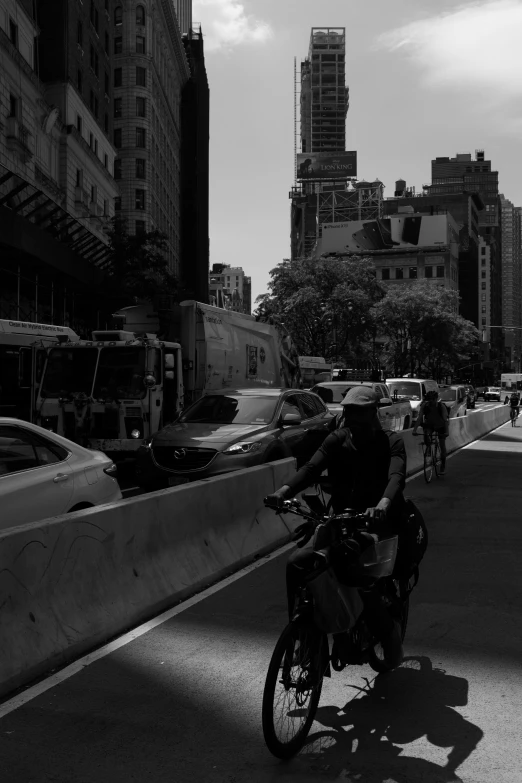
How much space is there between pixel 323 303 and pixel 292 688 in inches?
1857

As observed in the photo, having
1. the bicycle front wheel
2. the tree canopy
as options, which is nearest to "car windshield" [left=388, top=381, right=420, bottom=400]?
the tree canopy

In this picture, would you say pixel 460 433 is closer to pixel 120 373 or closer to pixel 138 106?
pixel 120 373

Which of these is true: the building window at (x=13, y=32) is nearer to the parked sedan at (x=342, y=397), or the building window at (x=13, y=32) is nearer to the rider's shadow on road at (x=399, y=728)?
the parked sedan at (x=342, y=397)

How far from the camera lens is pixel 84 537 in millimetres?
Result: 5570

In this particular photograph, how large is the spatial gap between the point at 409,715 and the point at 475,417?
26.0 metres

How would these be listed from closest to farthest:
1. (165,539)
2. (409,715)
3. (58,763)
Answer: (58,763)
(409,715)
(165,539)

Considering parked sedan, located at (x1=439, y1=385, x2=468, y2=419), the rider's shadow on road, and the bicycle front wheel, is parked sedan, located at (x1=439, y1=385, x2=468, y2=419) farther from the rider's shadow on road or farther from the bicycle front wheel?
the bicycle front wheel

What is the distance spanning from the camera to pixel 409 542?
4742mm

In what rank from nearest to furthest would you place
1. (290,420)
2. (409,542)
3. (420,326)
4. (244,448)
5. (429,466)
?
1. (409,542)
2. (244,448)
3. (290,420)
4. (429,466)
5. (420,326)

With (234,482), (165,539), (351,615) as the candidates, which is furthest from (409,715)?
(234,482)

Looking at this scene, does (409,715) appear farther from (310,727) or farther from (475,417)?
(475,417)

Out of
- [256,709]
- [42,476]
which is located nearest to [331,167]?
[42,476]

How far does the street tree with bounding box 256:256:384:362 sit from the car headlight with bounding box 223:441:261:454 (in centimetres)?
3781

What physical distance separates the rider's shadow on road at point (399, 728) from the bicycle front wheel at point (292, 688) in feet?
0.59
